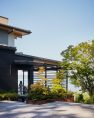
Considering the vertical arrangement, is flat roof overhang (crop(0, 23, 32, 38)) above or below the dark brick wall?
above

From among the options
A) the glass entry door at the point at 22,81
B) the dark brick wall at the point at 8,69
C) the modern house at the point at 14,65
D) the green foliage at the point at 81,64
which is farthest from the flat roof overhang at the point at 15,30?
the green foliage at the point at 81,64

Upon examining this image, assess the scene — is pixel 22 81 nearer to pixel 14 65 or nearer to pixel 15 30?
pixel 14 65

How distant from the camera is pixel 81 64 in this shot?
19.2 meters

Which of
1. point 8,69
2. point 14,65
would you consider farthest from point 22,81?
point 8,69

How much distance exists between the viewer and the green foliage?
19.2 m

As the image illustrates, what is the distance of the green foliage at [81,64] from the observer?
19.2 m

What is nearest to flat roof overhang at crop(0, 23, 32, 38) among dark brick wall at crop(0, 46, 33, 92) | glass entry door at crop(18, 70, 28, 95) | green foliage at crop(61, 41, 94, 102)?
dark brick wall at crop(0, 46, 33, 92)

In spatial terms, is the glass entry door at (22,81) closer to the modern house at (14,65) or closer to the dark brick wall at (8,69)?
the modern house at (14,65)

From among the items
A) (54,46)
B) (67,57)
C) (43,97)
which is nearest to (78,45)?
(67,57)

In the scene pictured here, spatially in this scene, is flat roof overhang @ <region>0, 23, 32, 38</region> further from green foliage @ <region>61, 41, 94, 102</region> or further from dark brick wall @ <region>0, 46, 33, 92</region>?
green foliage @ <region>61, 41, 94, 102</region>

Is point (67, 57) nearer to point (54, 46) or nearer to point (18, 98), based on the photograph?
point (18, 98)

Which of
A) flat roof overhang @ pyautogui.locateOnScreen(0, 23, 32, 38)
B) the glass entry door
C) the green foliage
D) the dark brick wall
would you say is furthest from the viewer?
flat roof overhang @ pyautogui.locateOnScreen(0, 23, 32, 38)

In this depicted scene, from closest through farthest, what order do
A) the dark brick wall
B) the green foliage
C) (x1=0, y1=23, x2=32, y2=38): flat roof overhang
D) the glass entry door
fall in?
the green foliage
the dark brick wall
the glass entry door
(x1=0, y1=23, x2=32, y2=38): flat roof overhang

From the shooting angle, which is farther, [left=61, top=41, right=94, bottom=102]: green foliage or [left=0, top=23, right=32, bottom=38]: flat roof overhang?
[left=0, top=23, right=32, bottom=38]: flat roof overhang
